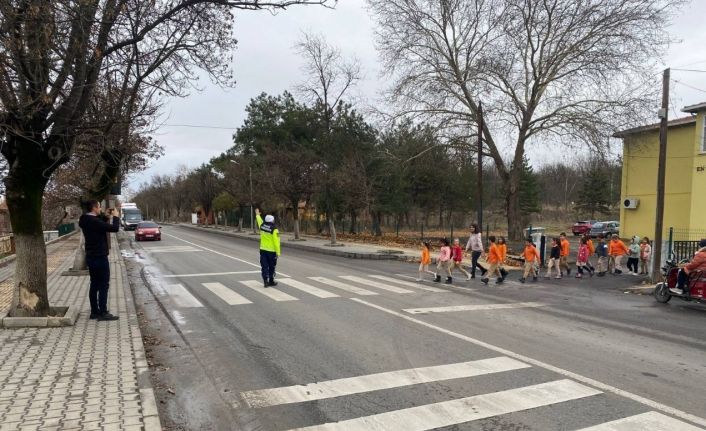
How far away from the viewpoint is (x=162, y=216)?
4466 inches

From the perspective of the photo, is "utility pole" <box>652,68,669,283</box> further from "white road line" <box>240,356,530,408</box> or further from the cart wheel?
"white road line" <box>240,356,530,408</box>

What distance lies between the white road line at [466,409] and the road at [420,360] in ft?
0.06

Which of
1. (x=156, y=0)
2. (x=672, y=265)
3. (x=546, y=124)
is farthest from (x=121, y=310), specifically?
(x=546, y=124)

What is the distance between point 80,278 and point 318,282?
6.37 metres

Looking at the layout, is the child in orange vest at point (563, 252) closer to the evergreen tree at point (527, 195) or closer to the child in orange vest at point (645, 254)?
the child in orange vest at point (645, 254)

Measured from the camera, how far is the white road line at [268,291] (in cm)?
1070

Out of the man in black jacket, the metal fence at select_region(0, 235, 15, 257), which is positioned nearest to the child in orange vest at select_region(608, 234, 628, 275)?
the man in black jacket

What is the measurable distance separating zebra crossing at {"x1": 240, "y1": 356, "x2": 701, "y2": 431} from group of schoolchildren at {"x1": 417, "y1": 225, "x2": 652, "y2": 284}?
8545mm

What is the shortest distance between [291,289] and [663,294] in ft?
27.8

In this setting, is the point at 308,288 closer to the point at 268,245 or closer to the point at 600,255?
the point at 268,245

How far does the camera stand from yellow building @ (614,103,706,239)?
23000 millimetres

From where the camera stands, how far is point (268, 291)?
11672 millimetres

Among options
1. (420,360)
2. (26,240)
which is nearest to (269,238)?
(26,240)

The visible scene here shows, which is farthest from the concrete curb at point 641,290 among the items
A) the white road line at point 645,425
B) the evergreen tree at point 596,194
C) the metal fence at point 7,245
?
the evergreen tree at point 596,194
